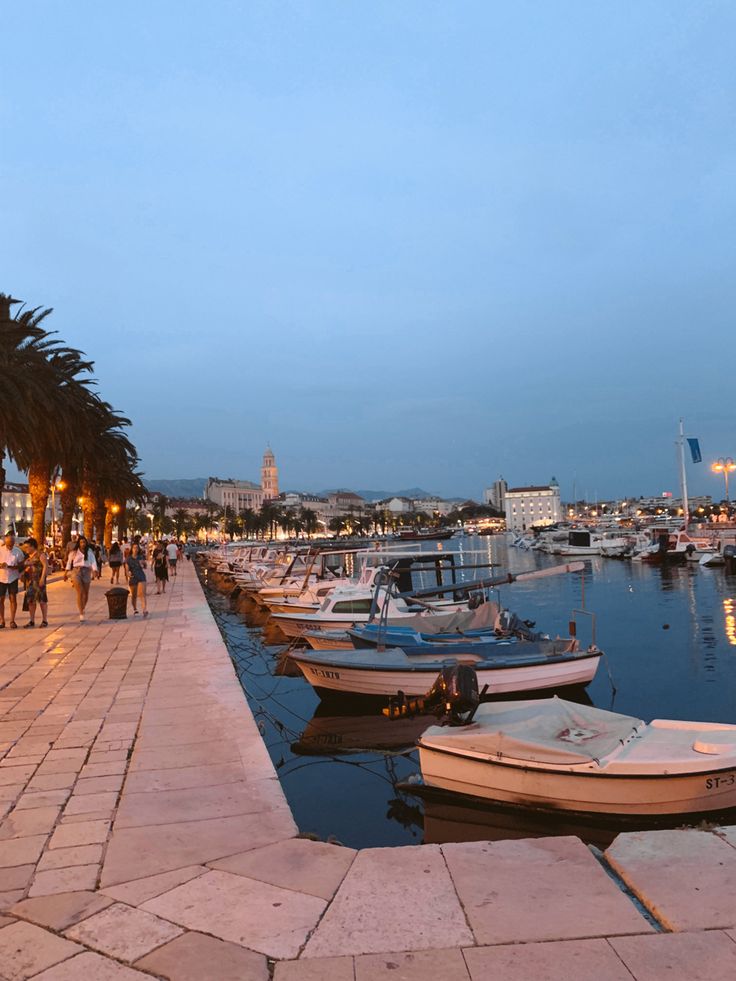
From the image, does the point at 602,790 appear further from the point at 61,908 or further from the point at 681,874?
the point at 61,908

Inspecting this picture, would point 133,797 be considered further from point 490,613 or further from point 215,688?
point 490,613

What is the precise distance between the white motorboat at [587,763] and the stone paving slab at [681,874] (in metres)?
2.07

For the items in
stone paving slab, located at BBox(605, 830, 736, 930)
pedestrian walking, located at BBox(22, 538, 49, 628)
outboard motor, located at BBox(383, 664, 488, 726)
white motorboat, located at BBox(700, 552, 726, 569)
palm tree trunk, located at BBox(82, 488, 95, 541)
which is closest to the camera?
stone paving slab, located at BBox(605, 830, 736, 930)

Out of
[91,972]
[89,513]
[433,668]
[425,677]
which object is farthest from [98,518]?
[91,972]

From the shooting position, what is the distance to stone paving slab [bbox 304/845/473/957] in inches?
138

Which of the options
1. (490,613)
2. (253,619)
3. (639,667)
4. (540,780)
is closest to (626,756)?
(540,780)

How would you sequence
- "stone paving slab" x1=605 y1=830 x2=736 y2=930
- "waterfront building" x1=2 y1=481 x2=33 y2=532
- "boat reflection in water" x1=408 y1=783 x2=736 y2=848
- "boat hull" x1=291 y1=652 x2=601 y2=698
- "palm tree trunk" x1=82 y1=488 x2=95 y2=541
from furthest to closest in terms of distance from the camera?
"waterfront building" x1=2 y1=481 x2=33 y2=532 < "palm tree trunk" x1=82 y1=488 x2=95 y2=541 < "boat hull" x1=291 y1=652 x2=601 y2=698 < "boat reflection in water" x1=408 y1=783 x2=736 y2=848 < "stone paving slab" x1=605 y1=830 x2=736 y2=930

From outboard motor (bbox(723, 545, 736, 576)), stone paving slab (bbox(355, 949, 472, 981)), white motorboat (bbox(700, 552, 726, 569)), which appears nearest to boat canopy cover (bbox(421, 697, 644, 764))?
stone paving slab (bbox(355, 949, 472, 981))

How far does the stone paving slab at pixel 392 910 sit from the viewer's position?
3.51 meters

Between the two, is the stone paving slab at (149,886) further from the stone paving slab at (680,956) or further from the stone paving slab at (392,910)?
the stone paving slab at (680,956)

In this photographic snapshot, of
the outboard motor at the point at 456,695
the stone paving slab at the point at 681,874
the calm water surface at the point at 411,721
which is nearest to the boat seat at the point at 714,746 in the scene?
the calm water surface at the point at 411,721

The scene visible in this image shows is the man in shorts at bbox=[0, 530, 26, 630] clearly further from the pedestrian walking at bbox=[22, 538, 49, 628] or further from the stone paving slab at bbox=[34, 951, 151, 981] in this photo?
the stone paving slab at bbox=[34, 951, 151, 981]

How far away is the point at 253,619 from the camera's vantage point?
2897 cm

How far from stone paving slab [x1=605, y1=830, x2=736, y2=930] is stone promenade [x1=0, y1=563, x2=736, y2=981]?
1cm
